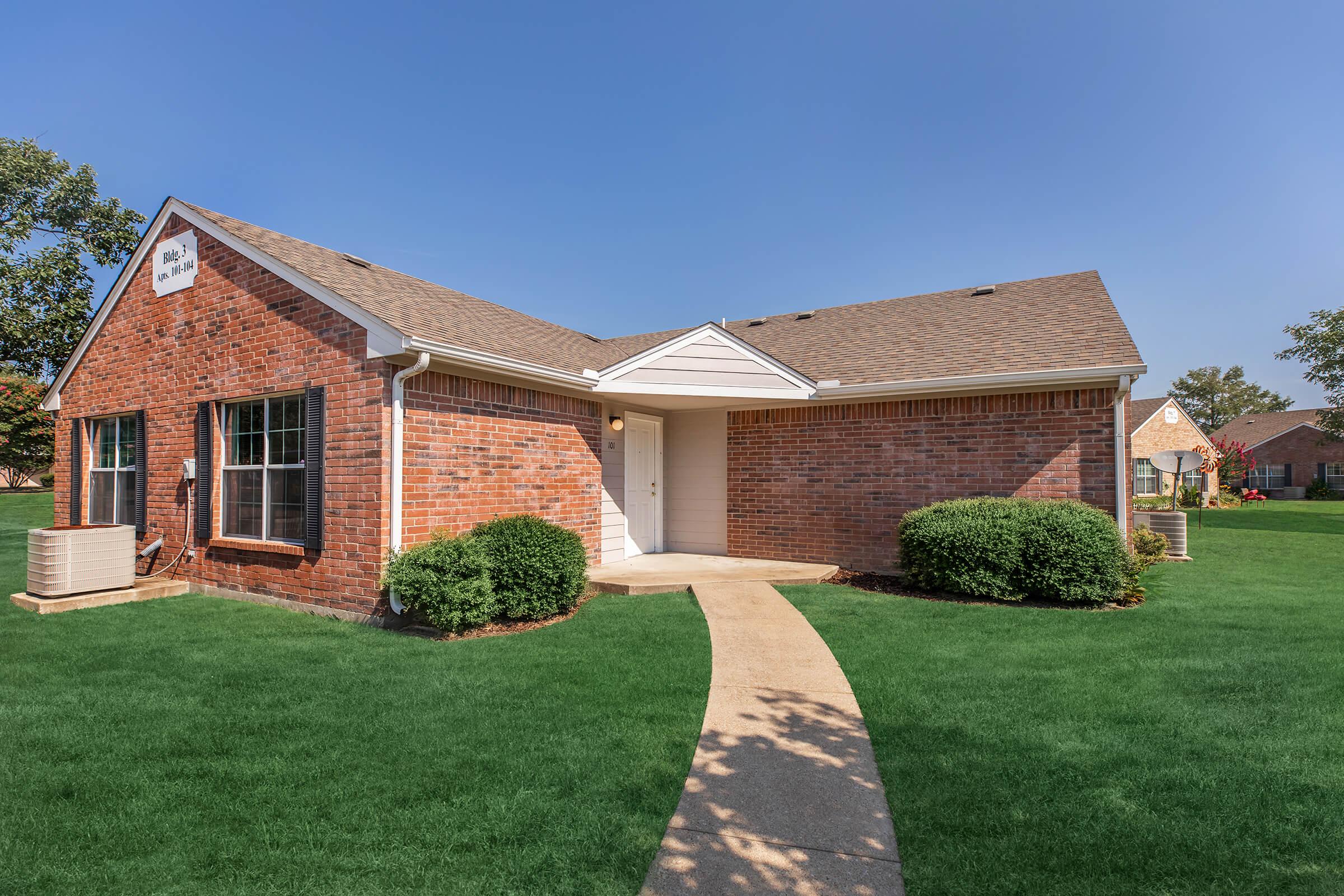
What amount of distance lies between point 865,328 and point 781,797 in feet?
34.1

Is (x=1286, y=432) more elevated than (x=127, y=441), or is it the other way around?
(x=1286, y=432)

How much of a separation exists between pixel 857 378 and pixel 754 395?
1.66 m

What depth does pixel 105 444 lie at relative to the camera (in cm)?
1020

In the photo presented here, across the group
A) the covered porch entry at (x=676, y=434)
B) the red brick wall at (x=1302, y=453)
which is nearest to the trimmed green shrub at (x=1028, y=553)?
the covered porch entry at (x=676, y=434)

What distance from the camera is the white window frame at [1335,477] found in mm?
39531

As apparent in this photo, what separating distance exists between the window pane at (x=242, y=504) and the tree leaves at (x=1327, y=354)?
124ft

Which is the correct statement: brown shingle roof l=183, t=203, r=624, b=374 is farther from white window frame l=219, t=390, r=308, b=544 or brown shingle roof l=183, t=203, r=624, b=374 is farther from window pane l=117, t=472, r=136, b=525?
window pane l=117, t=472, r=136, b=525

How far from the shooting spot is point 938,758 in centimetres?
352

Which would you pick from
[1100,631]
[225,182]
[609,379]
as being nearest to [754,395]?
[609,379]

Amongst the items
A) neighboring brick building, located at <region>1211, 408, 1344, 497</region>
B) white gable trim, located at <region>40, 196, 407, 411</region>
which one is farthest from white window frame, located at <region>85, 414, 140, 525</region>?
neighboring brick building, located at <region>1211, 408, 1344, 497</region>

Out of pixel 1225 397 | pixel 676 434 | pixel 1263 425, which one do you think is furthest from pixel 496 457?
pixel 1225 397

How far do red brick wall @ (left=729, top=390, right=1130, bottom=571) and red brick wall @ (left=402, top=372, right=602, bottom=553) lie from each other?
2.79 meters

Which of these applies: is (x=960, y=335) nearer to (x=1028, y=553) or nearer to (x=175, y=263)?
(x=1028, y=553)

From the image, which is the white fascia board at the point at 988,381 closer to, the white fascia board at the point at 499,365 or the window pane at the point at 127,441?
the white fascia board at the point at 499,365
